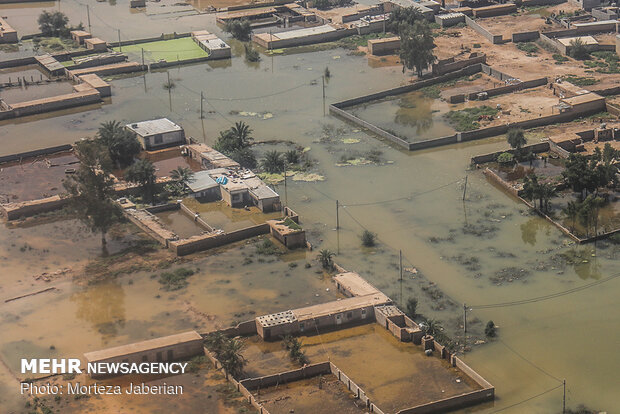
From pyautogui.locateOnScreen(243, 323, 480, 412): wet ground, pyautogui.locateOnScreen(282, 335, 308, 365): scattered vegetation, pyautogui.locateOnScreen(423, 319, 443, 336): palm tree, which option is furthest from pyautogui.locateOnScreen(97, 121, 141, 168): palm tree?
pyautogui.locateOnScreen(423, 319, 443, 336): palm tree

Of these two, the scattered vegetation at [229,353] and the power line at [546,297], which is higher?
the scattered vegetation at [229,353]

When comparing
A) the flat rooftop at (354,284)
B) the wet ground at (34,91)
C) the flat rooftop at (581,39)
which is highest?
the flat rooftop at (581,39)

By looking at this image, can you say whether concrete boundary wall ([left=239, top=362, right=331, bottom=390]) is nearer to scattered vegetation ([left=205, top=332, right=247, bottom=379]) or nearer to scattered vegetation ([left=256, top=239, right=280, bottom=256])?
scattered vegetation ([left=205, top=332, right=247, bottom=379])

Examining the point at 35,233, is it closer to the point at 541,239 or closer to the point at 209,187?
the point at 209,187

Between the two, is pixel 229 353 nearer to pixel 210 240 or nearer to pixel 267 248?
pixel 267 248

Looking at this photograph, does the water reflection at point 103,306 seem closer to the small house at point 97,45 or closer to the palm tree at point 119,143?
the palm tree at point 119,143

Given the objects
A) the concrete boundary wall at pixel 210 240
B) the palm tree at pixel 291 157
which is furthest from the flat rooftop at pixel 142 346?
the palm tree at pixel 291 157

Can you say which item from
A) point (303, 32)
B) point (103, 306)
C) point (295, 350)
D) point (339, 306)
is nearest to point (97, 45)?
point (303, 32)
